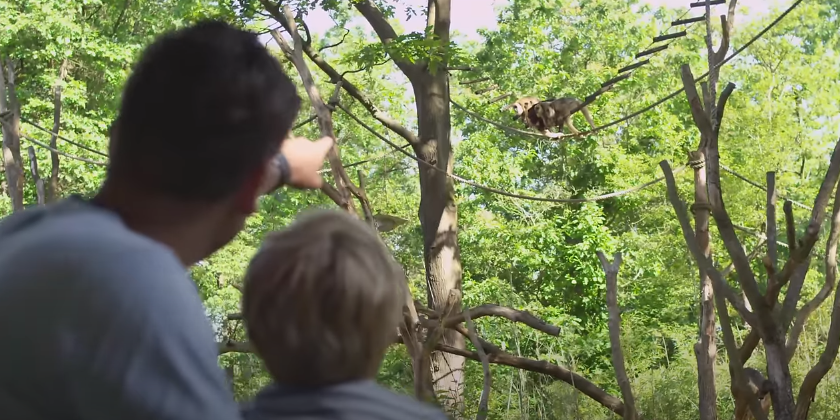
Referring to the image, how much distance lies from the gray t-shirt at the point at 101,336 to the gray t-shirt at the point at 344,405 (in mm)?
82

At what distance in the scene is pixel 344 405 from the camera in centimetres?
59

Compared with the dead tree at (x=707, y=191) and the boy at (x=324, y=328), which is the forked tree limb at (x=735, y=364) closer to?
the dead tree at (x=707, y=191)

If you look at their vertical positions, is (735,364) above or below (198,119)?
above

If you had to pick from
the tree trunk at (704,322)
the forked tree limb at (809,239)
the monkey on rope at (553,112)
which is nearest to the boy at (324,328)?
the forked tree limb at (809,239)

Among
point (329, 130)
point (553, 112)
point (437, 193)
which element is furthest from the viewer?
point (553, 112)

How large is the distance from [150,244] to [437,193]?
236 inches

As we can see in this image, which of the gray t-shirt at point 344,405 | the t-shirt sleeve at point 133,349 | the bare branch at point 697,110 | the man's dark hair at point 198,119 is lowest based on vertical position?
the t-shirt sleeve at point 133,349


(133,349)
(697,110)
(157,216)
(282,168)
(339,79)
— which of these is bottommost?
(133,349)

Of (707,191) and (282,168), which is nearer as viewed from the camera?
(282,168)

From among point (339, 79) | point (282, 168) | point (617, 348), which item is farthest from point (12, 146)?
point (282, 168)

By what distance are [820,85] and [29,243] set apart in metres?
15.1

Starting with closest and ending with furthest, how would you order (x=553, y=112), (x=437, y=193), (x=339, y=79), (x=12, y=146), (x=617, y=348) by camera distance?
(x=617, y=348)
(x=339, y=79)
(x=12, y=146)
(x=437, y=193)
(x=553, y=112)

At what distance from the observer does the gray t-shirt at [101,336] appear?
1.57 ft

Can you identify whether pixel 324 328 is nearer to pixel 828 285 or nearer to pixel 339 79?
pixel 828 285
